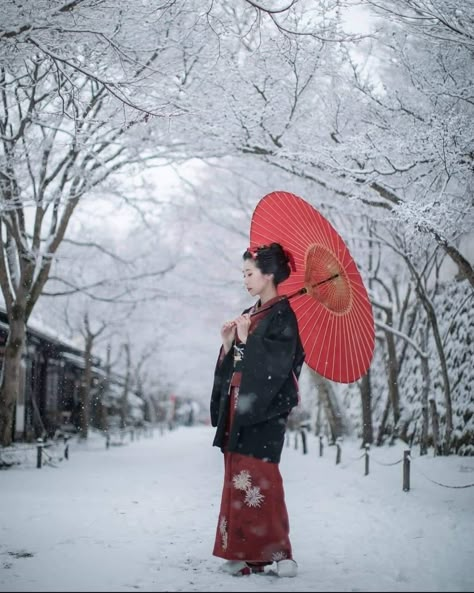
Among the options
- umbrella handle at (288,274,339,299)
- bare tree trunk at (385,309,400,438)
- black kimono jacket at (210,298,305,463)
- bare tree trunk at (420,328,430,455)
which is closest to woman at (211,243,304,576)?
black kimono jacket at (210,298,305,463)

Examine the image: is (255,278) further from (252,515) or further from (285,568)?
(285,568)

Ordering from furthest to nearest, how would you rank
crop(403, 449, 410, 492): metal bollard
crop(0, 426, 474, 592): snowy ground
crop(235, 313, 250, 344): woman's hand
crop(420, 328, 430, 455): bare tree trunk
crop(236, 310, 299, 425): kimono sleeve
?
crop(420, 328, 430, 455): bare tree trunk < crop(403, 449, 410, 492): metal bollard < crop(235, 313, 250, 344): woman's hand < crop(236, 310, 299, 425): kimono sleeve < crop(0, 426, 474, 592): snowy ground

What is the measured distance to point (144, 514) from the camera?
657cm

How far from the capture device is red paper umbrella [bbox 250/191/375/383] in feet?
14.0

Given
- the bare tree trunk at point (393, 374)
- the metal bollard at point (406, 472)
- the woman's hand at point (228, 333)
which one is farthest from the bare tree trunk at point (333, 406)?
the woman's hand at point (228, 333)

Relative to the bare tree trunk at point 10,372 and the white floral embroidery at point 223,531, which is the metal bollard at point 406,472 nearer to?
the white floral embroidery at point 223,531

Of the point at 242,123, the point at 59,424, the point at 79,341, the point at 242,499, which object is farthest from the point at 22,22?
the point at 79,341

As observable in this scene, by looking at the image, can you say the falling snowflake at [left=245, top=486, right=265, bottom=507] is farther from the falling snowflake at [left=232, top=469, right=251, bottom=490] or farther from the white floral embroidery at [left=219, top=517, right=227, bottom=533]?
the white floral embroidery at [left=219, top=517, right=227, bottom=533]

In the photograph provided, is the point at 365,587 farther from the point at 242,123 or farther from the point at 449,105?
the point at 242,123

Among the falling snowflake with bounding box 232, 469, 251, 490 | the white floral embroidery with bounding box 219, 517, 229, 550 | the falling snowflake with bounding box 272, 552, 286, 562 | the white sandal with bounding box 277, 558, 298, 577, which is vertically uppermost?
the falling snowflake with bounding box 232, 469, 251, 490

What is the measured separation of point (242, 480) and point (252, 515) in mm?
228

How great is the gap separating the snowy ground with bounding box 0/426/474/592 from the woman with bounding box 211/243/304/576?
7.9 inches

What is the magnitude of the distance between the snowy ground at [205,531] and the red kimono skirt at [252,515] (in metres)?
0.17

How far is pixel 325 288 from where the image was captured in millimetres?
4320
